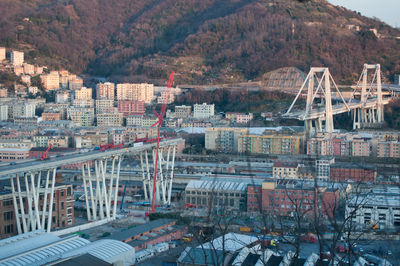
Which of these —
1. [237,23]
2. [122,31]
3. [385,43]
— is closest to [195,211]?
[385,43]

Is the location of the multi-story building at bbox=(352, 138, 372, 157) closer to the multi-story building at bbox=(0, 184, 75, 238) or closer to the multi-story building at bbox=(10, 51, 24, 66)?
the multi-story building at bbox=(0, 184, 75, 238)

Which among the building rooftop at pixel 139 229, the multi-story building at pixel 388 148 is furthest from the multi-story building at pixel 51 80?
the building rooftop at pixel 139 229

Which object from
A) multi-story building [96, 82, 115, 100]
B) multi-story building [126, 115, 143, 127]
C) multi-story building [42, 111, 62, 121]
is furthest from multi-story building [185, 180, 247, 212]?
multi-story building [96, 82, 115, 100]

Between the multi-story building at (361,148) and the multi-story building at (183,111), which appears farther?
the multi-story building at (183,111)

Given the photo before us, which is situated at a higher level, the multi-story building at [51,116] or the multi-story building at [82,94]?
the multi-story building at [82,94]

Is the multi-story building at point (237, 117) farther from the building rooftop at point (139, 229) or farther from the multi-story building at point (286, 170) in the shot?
the building rooftop at point (139, 229)
